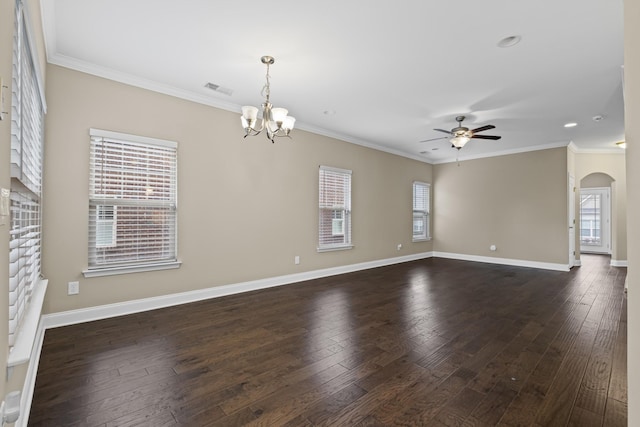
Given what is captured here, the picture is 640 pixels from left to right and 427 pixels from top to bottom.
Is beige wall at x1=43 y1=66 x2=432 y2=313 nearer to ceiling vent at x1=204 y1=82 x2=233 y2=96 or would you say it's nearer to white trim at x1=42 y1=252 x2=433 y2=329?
white trim at x1=42 y1=252 x2=433 y2=329

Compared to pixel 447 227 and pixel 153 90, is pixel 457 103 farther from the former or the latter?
pixel 447 227

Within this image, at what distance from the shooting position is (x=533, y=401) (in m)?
1.87

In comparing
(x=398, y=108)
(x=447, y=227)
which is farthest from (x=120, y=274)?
(x=447, y=227)

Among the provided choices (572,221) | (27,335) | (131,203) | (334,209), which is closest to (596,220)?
(572,221)

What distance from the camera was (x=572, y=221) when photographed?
655 cm

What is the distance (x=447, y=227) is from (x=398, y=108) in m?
4.68

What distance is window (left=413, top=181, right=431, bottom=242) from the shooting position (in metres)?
7.79

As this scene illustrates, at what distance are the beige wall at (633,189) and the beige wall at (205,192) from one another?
395cm

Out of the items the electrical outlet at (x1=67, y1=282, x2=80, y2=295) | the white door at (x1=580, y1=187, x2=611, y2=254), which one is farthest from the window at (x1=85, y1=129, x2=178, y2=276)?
the white door at (x1=580, y1=187, x2=611, y2=254)

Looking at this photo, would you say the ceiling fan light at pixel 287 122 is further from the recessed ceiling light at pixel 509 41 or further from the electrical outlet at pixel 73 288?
the electrical outlet at pixel 73 288

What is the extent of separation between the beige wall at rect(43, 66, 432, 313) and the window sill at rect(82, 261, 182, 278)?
0.24ft

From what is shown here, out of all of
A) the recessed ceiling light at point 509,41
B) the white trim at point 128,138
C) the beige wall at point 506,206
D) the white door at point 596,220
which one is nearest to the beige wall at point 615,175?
the beige wall at point 506,206

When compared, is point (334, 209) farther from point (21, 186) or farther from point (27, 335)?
point (27, 335)

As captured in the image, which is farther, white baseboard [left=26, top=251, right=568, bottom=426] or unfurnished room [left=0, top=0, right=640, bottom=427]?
white baseboard [left=26, top=251, right=568, bottom=426]
